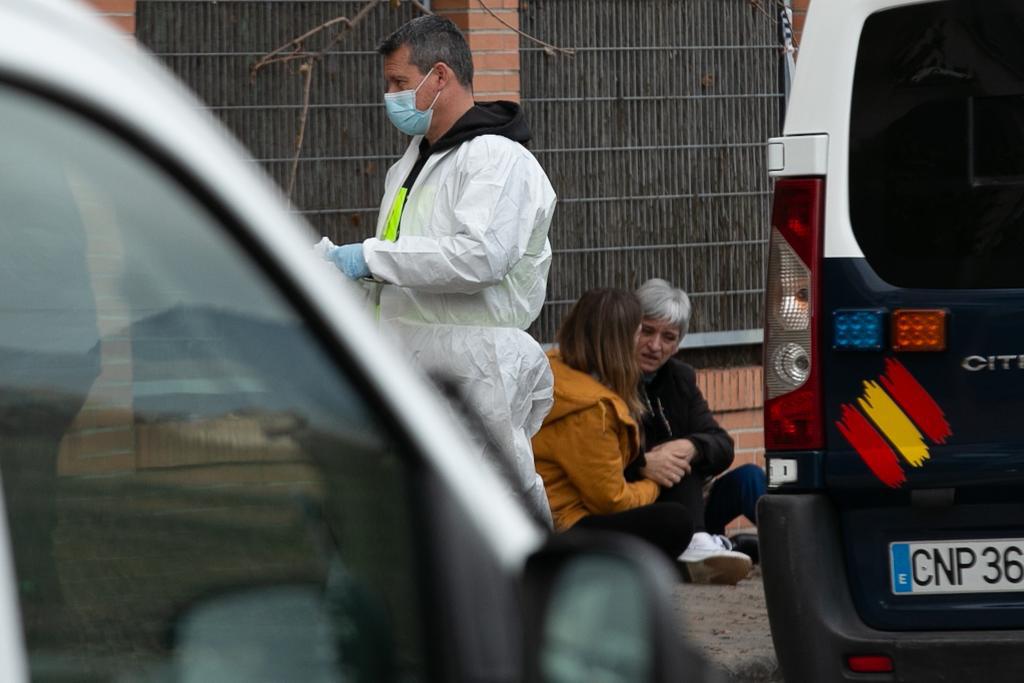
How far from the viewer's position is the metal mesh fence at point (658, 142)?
29.5ft

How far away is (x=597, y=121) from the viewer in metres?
9.10

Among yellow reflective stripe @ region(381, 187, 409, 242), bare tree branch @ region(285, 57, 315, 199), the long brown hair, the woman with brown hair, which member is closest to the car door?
yellow reflective stripe @ region(381, 187, 409, 242)

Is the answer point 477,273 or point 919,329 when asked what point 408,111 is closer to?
point 477,273

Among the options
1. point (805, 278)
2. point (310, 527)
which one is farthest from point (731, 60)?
point (310, 527)

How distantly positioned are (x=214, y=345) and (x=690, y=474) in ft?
20.2

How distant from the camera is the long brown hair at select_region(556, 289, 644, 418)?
6992 millimetres

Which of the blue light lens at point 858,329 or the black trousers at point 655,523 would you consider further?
the black trousers at point 655,523

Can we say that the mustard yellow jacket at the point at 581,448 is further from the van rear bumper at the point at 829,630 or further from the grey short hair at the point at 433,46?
the van rear bumper at the point at 829,630

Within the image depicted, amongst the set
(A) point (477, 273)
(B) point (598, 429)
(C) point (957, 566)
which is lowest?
(C) point (957, 566)

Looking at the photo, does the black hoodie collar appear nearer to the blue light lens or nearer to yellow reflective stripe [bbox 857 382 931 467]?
the blue light lens

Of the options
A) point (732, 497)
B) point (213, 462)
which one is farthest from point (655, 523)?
point (213, 462)

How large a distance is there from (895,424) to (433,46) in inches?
72.8

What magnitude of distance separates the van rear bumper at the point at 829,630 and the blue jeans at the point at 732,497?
331cm

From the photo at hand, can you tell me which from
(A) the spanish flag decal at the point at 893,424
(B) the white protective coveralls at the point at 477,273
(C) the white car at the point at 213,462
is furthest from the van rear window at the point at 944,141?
(C) the white car at the point at 213,462
